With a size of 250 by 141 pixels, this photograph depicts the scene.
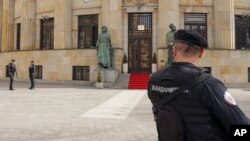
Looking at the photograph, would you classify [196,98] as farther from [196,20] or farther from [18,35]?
[18,35]

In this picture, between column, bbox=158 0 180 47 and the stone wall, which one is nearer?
column, bbox=158 0 180 47

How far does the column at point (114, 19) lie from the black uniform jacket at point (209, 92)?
25645 mm

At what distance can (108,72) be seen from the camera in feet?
86.6

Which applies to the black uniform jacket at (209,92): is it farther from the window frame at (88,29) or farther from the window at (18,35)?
the window at (18,35)

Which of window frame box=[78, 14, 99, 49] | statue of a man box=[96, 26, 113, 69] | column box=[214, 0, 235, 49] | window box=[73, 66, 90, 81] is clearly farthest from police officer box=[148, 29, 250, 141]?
window frame box=[78, 14, 99, 49]

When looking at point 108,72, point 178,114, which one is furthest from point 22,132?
point 108,72

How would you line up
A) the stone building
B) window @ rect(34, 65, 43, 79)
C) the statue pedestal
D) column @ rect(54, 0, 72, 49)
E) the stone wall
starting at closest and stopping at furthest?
the statue pedestal → the stone building → the stone wall → column @ rect(54, 0, 72, 49) → window @ rect(34, 65, 43, 79)

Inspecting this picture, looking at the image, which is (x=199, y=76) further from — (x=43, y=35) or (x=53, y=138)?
(x=43, y=35)

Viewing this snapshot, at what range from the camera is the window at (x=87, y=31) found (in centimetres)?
3061

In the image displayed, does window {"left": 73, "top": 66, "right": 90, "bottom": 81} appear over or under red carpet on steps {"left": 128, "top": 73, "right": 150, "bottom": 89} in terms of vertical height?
over

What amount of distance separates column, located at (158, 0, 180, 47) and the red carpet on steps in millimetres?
2720

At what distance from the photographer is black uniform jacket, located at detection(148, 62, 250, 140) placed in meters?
2.29

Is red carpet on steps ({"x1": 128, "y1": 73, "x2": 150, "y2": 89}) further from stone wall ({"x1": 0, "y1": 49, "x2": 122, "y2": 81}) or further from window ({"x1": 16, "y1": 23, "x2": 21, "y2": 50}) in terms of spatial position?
window ({"x1": 16, "y1": 23, "x2": 21, "y2": 50})

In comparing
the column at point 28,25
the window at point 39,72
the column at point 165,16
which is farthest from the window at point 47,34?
the column at point 165,16
